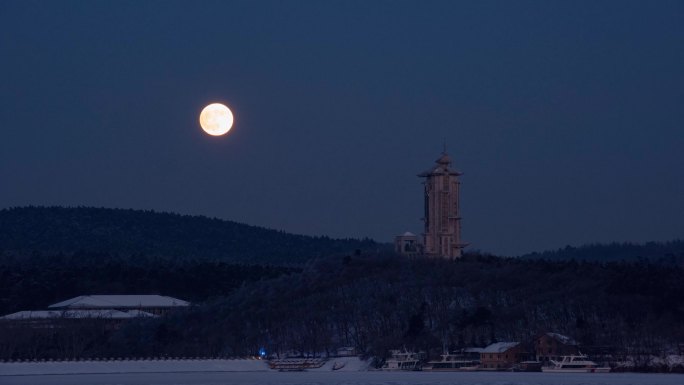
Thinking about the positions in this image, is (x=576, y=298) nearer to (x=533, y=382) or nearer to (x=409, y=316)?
(x=409, y=316)

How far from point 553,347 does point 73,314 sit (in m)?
55.1

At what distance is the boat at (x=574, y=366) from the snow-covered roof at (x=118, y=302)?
6016 cm

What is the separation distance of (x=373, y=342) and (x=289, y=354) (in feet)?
23.3

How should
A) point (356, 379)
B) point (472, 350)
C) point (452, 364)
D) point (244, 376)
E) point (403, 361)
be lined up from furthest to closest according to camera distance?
point (472, 350) → point (403, 361) → point (452, 364) → point (244, 376) → point (356, 379)

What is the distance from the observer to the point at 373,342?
4582 inches

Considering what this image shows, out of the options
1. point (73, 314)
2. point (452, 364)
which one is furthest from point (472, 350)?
point (73, 314)

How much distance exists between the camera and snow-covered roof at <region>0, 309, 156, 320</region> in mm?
142375

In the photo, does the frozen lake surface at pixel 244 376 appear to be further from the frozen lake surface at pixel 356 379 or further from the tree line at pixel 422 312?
the tree line at pixel 422 312

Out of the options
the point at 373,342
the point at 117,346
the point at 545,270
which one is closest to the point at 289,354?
the point at 373,342

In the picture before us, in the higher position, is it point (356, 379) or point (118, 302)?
point (118, 302)

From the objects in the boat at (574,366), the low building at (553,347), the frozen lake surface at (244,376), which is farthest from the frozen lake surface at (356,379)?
the low building at (553,347)

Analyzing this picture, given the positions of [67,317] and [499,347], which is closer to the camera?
[499,347]

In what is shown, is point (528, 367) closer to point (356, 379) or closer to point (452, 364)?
point (452, 364)

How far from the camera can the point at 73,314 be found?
145m
